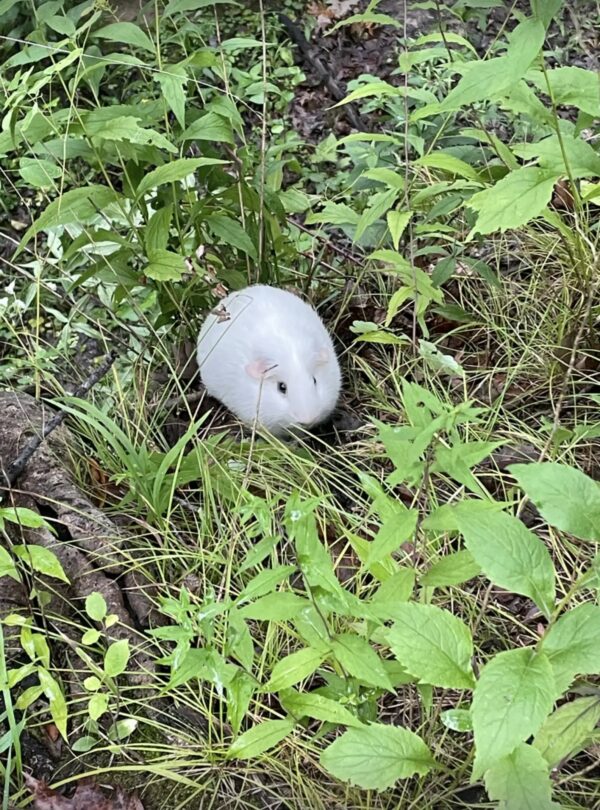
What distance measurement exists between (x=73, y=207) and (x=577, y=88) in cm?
123

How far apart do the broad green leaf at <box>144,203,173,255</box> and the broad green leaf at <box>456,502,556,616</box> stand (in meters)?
1.38

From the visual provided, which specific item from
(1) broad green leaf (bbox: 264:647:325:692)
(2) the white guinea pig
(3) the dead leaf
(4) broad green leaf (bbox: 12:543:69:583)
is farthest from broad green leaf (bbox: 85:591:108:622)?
(2) the white guinea pig

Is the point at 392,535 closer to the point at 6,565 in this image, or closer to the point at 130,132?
the point at 6,565

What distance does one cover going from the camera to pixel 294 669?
4.27 feet

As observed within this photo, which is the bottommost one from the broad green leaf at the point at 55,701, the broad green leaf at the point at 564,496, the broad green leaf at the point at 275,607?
the broad green leaf at the point at 55,701

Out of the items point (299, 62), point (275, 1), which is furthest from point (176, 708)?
point (275, 1)

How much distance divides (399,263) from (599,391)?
0.76 m

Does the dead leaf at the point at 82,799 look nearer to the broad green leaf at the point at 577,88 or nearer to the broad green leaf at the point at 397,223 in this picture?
the broad green leaf at the point at 397,223

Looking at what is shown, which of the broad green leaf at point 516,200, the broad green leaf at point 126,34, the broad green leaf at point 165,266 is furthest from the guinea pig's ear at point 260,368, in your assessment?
the broad green leaf at point 516,200

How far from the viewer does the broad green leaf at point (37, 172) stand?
203cm

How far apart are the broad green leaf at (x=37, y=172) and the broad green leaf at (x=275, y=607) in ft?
4.16

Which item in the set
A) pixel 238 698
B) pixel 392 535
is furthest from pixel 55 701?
pixel 392 535

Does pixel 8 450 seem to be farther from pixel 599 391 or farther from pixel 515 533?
pixel 599 391

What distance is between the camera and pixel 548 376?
2.40 metres
